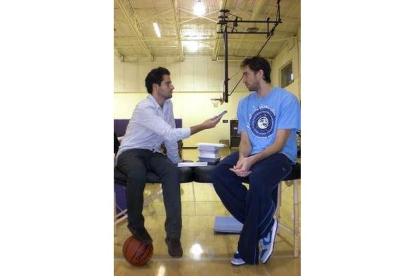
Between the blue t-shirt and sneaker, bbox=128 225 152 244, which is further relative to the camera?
the blue t-shirt

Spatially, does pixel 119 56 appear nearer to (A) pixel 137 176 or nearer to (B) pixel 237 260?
(A) pixel 137 176

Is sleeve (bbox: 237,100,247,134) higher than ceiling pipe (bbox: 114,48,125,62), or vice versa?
→ ceiling pipe (bbox: 114,48,125,62)

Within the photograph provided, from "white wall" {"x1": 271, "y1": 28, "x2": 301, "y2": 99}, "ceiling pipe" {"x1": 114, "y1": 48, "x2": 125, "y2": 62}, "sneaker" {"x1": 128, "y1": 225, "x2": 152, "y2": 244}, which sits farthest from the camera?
"ceiling pipe" {"x1": 114, "y1": 48, "x2": 125, "y2": 62}

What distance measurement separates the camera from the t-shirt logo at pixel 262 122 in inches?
89.9

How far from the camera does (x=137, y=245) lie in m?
2.04

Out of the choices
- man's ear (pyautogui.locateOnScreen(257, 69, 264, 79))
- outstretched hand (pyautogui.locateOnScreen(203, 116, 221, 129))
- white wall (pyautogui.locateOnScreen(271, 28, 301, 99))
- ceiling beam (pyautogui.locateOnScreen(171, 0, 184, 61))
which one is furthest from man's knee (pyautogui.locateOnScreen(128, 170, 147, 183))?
white wall (pyautogui.locateOnScreen(271, 28, 301, 99))

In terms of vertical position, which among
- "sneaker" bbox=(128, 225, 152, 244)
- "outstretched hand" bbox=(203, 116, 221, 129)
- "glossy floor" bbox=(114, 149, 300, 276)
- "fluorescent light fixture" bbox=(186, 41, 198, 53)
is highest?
"fluorescent light fixture" bbox=(186, 41, 198, 53)

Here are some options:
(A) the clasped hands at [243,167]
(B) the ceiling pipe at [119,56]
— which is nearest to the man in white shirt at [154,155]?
(A) the clasped hands at [243,167]

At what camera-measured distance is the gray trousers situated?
2.13 metres

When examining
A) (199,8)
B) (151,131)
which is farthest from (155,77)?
(199,8)

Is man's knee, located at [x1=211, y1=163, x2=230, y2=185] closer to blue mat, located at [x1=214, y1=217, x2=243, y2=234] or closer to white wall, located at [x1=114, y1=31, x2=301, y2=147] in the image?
blue mat, located at [x1=214, y1=217, x2=243, y2=234]
